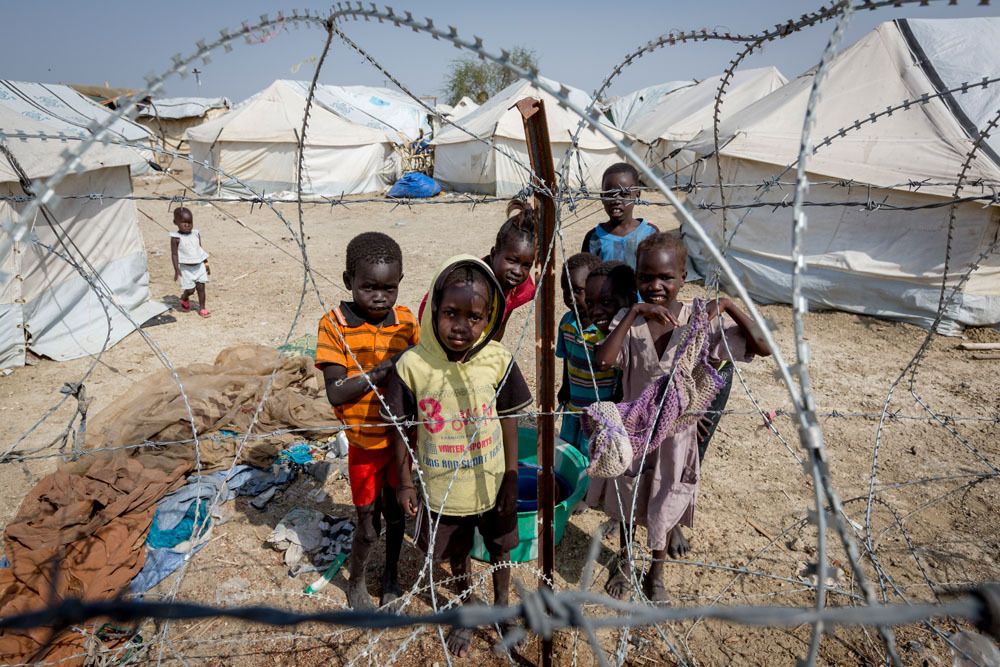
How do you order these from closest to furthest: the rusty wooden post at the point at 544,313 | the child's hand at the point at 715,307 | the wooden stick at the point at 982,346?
the rusty wooden post at the point at 544,313, the child's hand at the point at 715,307, the wooden stick at the point at 982,346

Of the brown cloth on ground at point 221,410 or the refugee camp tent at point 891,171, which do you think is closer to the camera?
the brown cloth on ground at point 221,410

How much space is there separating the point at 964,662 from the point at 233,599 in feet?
9.54

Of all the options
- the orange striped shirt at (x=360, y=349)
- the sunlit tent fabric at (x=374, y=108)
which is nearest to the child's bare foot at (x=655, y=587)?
the orange striped shirt at (x=360, y=349)

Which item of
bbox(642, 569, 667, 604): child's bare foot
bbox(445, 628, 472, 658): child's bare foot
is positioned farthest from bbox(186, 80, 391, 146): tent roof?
bbox(642, 569, 667, 604): child's bare foot

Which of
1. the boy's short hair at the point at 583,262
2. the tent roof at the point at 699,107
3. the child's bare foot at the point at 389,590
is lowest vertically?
the child's bare foot at the point at 389,590

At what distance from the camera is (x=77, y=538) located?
2.78 meters

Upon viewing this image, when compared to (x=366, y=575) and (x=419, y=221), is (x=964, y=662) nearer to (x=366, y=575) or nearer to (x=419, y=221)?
(x=366, y=575)

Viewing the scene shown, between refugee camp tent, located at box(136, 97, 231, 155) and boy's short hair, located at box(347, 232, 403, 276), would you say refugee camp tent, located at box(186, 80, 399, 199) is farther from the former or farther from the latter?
boy's short hair, located at box(347, 232, 403, 276)

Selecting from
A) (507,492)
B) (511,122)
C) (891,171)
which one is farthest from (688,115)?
(507,492)

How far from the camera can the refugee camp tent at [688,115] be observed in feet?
35.6

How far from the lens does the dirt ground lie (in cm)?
234

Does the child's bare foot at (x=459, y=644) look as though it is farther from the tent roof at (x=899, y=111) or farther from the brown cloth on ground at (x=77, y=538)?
the tent roof at (x=899, y=111)

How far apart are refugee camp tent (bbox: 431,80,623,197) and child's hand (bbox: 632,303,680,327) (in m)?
11.5

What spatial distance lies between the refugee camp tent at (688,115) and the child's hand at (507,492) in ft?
30.1
